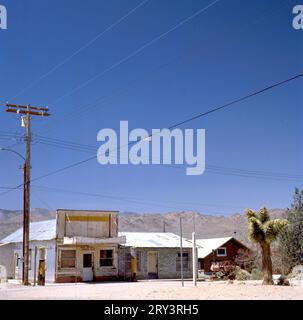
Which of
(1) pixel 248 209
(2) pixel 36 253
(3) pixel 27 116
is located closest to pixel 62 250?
(2) pixel 36 253

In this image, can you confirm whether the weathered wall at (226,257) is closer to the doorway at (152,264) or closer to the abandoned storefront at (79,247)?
the doorway at (152,264)

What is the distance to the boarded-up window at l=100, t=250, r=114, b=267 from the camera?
3700 centimetres

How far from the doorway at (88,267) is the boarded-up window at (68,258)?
811mm

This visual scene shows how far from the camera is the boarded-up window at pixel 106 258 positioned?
37.0m

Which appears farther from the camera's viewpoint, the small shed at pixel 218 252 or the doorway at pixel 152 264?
the small shed at pixel 218 252

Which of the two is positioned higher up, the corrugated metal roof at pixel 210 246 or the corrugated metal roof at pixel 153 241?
the corrugated metal roof at pixel 153 241

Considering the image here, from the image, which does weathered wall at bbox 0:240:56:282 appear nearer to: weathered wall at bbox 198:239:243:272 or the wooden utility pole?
the wooden utility pole

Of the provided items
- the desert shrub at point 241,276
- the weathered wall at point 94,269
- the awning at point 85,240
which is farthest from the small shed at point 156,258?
the desert shrub at point 241,276

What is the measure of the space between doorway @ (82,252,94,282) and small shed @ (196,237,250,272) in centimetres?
1693

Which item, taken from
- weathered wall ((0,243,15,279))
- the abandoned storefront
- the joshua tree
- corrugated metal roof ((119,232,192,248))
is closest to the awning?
the abandoned storefront

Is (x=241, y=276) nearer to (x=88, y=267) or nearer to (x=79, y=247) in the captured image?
(x=88, y=267)
